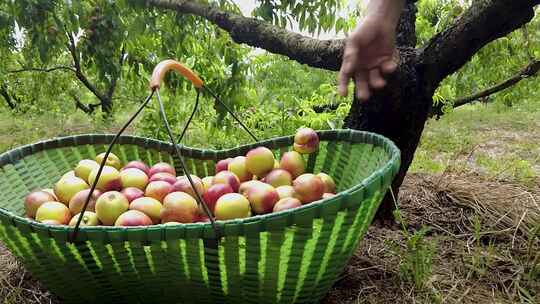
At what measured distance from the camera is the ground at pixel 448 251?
1.65 m

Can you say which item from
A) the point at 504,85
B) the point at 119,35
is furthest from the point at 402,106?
the point at 504,85

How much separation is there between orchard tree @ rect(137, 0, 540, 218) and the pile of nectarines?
0.30 meters

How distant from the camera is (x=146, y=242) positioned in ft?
4.14

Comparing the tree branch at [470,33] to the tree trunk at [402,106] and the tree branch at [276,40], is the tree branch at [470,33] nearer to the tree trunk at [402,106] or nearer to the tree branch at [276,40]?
the tree trunk at [402,106]

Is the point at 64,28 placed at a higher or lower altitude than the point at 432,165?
higher

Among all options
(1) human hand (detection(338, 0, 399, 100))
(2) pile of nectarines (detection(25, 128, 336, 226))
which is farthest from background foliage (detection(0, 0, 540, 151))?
(1) human hand (detection(338, 0, 399, 100))

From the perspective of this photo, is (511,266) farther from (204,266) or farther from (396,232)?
(204,266)

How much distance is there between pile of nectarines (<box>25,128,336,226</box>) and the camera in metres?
1.47

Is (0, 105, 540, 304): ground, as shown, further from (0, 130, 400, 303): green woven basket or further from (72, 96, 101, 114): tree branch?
(72, 96, 101, 114): tree branch

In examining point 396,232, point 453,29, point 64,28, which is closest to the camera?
point 453,29

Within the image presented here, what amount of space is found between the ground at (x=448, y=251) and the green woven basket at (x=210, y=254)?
0.27 meters

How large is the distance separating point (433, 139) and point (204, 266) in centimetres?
446

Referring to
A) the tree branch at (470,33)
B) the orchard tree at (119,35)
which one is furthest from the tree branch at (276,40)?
the tree branch at (470,33)

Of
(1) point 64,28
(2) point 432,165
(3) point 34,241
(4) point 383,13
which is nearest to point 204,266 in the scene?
(3) point 34,241
